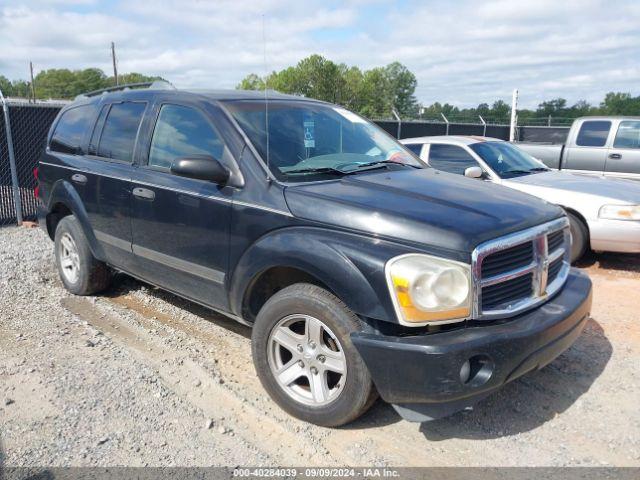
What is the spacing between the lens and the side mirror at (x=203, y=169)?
3.56m

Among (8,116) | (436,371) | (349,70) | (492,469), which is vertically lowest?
(492,469)

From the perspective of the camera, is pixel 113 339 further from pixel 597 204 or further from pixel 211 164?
pixel 597 204

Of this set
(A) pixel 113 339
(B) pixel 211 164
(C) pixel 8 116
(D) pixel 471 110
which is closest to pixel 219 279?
(B) pixel 211 164

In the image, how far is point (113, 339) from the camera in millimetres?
4551

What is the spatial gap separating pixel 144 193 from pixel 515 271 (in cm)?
271

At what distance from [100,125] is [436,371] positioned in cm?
378

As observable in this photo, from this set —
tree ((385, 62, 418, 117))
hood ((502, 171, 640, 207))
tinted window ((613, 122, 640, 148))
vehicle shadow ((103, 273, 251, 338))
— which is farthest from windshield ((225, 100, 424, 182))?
tree ((385, 62, 418, 117))

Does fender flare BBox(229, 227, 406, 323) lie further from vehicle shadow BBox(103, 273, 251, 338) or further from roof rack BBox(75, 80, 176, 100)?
roof rack BBox(75, 80, 176, 100)

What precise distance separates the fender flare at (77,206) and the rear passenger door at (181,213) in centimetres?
76

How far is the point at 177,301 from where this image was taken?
17.9ft

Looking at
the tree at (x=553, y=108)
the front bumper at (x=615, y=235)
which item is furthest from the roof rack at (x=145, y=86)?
the tree at (x=553, y=108)

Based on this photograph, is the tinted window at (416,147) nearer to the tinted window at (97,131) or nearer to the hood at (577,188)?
the hood at (577,188)

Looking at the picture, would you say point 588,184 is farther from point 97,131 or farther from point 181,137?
point 97,131

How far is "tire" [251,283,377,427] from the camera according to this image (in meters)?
3.07
